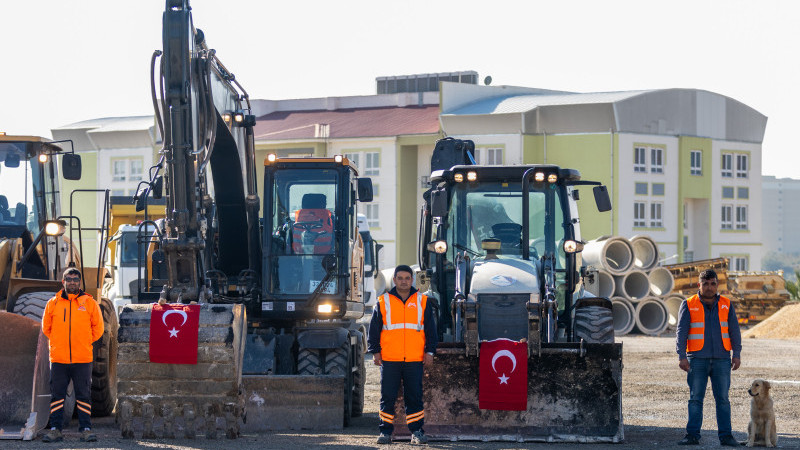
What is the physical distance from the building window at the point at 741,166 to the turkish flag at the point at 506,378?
2290 inches

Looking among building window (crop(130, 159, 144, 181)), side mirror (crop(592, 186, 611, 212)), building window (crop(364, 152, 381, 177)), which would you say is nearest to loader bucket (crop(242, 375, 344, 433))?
side mirror (crop(592, 186, 611, 212))

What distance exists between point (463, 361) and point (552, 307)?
1126mm

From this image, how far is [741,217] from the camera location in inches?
2726

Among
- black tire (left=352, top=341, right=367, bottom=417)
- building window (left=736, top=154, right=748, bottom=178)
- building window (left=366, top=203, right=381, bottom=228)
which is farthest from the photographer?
building window (left=736, top=154, right=748, bottom=178)

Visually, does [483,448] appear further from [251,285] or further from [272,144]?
[272,144]

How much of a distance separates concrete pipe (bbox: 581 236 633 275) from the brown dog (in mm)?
23843

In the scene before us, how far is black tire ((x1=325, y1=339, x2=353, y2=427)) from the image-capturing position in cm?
1511

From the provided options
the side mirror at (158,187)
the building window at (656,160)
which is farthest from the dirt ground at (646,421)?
the building window at (656,160)

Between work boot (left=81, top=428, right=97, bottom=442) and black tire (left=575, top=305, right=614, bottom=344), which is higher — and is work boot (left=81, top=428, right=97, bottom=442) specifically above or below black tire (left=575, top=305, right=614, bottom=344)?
below

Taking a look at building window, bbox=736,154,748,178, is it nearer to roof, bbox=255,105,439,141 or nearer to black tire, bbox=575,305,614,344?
roof, bbox=255,105,439,141

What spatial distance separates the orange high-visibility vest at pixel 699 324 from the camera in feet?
43.1

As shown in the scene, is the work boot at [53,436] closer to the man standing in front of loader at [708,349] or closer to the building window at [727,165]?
the man standing in front of loader at [708,349]

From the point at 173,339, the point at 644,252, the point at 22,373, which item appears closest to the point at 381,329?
the point at 173,339

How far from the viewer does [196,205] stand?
13.2 metres
